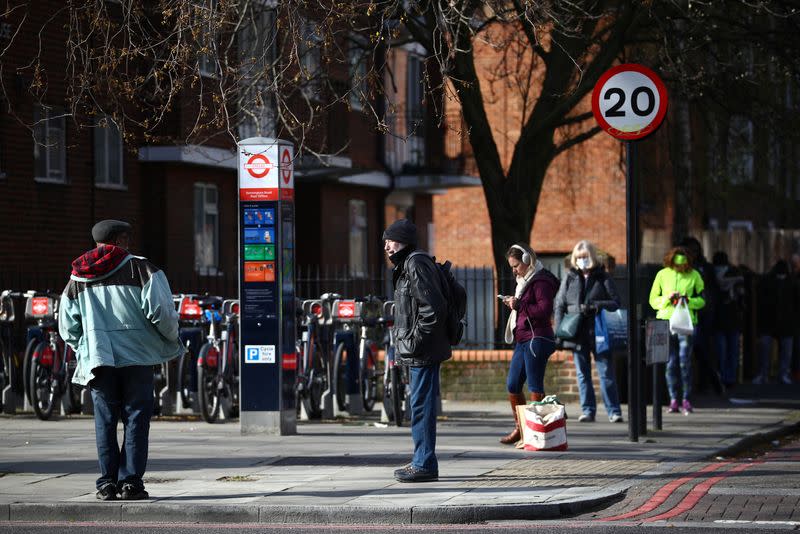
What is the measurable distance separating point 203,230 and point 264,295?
15603mm

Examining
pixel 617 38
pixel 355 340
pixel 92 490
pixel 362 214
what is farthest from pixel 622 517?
pixel 362 214

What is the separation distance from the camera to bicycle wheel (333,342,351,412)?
16.7 meters

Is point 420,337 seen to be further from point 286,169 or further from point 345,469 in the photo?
point 286,169

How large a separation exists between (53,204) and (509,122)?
1502 centimetres

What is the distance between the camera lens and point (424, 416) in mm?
10734

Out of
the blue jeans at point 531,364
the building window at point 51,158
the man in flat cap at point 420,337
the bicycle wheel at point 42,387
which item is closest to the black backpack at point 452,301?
the man in flat cap at point 420,337

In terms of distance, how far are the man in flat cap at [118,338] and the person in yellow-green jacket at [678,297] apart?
8235 millimetres

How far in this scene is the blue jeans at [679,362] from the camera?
57.0ft

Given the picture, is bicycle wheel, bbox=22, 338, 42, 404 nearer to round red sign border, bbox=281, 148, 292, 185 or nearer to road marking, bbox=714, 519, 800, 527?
round red sign border, bbox=281, 148, 292, 185

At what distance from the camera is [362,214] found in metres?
36.0

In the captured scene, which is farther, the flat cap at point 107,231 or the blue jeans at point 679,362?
the blue jeans at point 679,362

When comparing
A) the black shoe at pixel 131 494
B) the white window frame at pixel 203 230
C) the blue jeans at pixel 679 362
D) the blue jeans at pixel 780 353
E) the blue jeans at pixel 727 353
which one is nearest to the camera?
the black shoe at pixel 131 494

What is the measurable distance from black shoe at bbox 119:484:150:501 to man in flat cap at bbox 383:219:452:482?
1753 mm

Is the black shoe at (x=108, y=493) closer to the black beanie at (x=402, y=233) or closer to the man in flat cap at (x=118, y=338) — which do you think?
the man in flat cap at (x=118, y=338)
